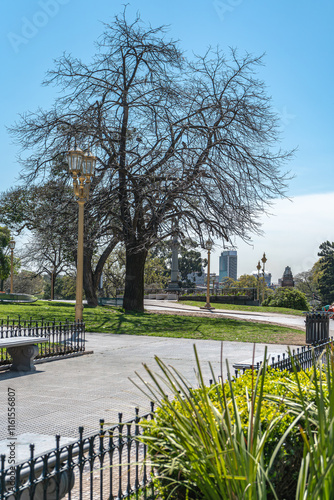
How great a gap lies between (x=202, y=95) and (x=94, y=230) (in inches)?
312

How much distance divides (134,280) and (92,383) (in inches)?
624

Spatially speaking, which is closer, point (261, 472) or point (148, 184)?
point (261, 472)

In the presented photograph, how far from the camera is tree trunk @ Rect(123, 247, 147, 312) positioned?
24.7 m

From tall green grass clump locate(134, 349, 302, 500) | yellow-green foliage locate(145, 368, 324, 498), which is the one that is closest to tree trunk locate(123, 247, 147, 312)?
yellow-green foliage locate(145, 368, 324, 498)

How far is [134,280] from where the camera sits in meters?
24.9

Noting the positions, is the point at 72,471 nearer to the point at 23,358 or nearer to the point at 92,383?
the point at 92,383

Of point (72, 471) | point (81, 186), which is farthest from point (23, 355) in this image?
point (72, 471)

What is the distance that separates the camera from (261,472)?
273cm

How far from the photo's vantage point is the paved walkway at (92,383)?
6602 millimetres

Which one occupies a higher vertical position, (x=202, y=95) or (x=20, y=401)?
(x=202, y=95)

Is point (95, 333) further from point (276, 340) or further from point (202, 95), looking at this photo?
point (202, 95)

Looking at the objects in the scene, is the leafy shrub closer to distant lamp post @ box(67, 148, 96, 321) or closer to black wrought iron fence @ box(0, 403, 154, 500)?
black wrought iron fence @ box(0, 403, 154, 500)

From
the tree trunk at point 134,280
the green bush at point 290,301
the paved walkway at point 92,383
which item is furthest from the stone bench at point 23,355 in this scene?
the green bush at point 290,301

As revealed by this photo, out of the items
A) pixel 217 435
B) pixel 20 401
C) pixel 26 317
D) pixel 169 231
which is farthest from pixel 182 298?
pixel 217 435
